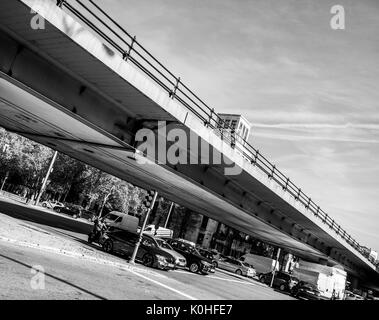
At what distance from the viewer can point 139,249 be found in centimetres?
1875

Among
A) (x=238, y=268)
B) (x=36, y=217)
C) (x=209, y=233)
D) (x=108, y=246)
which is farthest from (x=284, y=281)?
(x=209, y=233)

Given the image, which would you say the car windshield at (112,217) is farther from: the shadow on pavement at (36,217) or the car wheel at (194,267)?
the car wheel at (194,267)

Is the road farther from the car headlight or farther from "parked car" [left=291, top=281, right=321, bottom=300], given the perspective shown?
"parked car" [left=291, top=281, right=321, bottom=300]

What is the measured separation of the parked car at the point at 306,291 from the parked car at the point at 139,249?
1537 cm

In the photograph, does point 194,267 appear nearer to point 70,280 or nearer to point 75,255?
point 75,255

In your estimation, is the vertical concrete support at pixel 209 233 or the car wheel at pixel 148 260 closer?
the car wheel at pixel 148 260

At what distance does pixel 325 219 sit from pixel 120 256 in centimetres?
1732

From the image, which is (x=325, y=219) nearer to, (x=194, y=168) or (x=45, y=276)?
(x=194, y=168)

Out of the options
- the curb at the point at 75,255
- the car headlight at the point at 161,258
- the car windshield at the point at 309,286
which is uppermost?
the car windshield at the point at 309,286

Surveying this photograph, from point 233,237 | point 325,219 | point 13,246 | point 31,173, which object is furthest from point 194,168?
A: point 233,237

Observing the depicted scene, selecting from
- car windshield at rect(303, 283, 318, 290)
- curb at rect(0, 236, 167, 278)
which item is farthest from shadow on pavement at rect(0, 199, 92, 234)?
car windshield at rect(303, 283, 318, 290)

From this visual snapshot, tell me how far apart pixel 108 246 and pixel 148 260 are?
2.40m

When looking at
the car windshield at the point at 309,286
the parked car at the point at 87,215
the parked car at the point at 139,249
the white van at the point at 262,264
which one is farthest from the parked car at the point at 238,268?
the parked car at the point at 139,249

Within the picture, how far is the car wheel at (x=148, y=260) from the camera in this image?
18.1 meters
